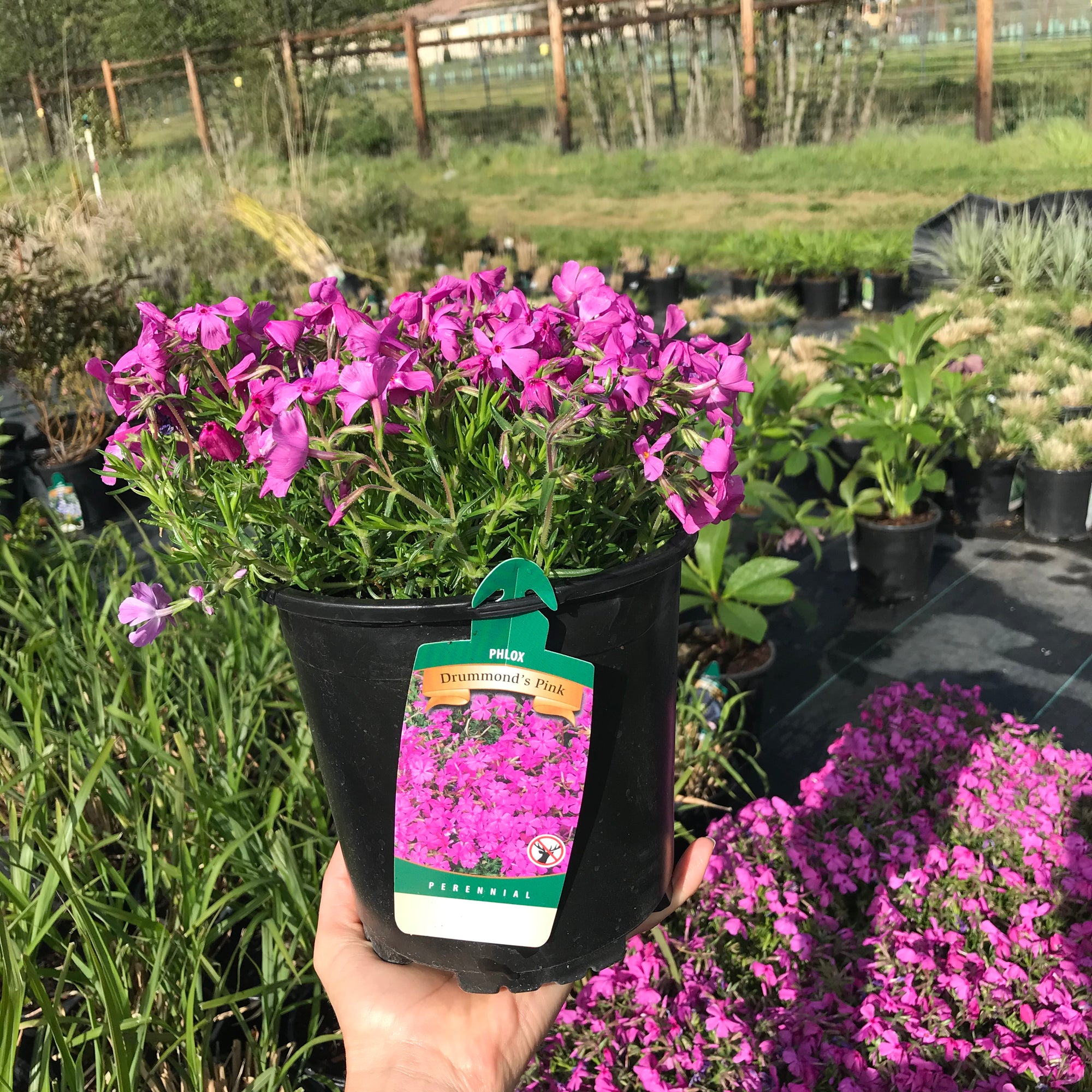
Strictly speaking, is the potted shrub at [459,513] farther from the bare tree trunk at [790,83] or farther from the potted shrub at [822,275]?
the bare tree trunk at [790,83]

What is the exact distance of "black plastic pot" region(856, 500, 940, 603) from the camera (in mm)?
3031

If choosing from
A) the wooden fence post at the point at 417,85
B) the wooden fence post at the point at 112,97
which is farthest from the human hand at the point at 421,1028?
the wooden fence post at the point at 112,97

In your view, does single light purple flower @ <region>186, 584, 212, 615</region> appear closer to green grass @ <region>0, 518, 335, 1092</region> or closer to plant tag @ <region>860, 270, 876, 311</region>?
green grass @ <region>0, 518, 335, 1092</region>

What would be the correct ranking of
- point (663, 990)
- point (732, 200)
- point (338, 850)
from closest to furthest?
1. point (338, 850)
2. point (663, 990)
3. point (732, 200)

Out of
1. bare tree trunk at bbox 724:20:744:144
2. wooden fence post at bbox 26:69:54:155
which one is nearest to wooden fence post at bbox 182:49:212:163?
wooden fence post at bbox 26:69:54:155

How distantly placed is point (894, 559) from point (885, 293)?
171 inches

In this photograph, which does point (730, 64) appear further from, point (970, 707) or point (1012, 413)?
point (970, 707)

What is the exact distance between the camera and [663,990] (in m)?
1.47

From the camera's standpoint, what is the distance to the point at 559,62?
41.9 ft

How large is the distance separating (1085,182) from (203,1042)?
1005 cm

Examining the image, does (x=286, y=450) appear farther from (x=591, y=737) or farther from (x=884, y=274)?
(x=884, y=274)

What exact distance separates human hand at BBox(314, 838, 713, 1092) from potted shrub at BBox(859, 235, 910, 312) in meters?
6.06

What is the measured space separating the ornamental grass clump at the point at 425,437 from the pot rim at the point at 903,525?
2323 mm

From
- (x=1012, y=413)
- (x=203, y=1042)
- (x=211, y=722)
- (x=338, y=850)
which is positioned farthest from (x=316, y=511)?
(x=1012, y=413)
